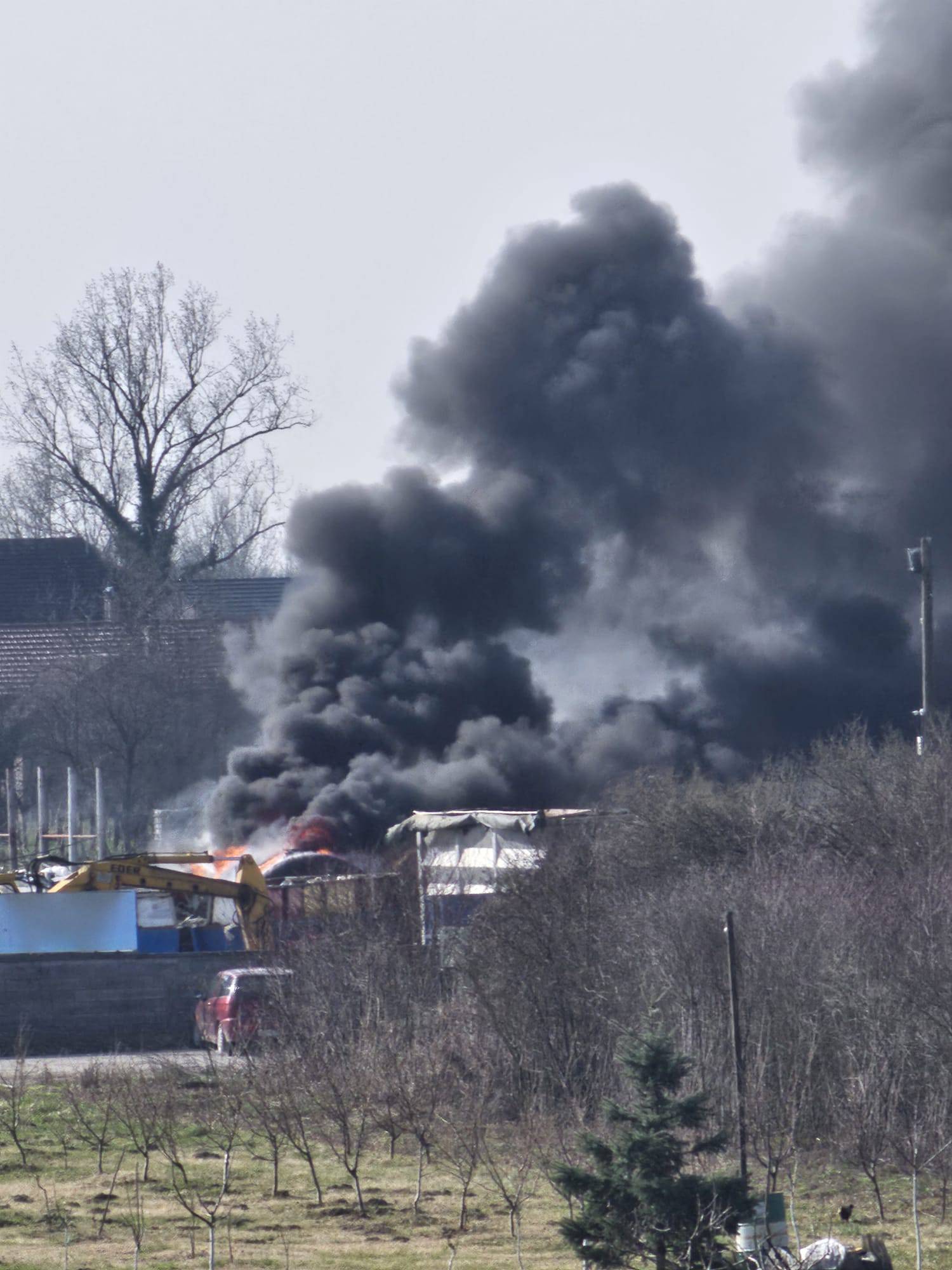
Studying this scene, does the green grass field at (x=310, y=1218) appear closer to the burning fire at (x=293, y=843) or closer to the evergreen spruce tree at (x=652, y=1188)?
the evergreen spruce tree at (x=652, y=1188)

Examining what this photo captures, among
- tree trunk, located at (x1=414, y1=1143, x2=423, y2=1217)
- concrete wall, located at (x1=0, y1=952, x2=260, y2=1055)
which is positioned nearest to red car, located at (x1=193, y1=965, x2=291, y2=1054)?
concrete wall, located at (x1=0, y1=952, x2=260, y2=1055)

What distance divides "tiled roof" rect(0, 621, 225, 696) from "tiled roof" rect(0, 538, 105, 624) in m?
4.27

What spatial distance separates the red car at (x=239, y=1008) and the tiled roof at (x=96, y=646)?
22.7 meters

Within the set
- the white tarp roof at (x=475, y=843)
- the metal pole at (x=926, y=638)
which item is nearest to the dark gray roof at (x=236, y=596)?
the white tarp roof at (x=475, y=843)

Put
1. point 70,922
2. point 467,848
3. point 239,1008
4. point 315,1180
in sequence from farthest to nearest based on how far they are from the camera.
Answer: point 467,848 → point 70,922 → point 239,1008 → point 315,1180

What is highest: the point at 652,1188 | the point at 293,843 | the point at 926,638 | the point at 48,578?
the point at 48,578

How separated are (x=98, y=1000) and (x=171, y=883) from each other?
2.47 metres

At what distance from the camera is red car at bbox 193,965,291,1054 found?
19.7 meters

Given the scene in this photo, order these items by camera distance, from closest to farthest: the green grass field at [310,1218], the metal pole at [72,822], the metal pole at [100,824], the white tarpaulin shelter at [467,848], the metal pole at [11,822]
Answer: the green grass field at [310,1218] → the white tarpaulin shelter at [467,848] → the metal pole at [11,822] → the metal pole at [100,824] → the metal pole at [72,822]

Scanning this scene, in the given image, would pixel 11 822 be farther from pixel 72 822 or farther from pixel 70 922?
pixel 70 922

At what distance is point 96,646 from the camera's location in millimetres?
45312

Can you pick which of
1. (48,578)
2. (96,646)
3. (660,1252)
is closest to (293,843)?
(96,646)

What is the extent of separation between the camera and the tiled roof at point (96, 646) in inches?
1753

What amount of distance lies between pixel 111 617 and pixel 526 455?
48.3 ft
